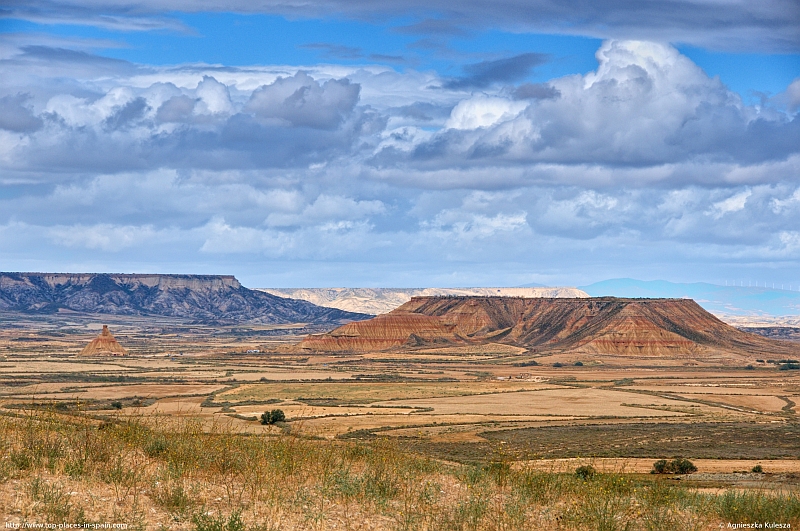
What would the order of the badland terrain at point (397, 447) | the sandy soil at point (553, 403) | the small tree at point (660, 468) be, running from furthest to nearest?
the sandy soil at point (553, 403) < the small tree at point (660, 468) < the badland terrain at point (397, 447)

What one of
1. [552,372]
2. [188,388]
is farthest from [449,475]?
[552,372]

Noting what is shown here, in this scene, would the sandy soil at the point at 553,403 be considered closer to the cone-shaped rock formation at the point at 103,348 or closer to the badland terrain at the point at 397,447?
the badland terrain at the point at 397,447

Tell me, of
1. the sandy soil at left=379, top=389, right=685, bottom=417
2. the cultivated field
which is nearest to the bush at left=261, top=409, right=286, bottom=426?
the cultivated field

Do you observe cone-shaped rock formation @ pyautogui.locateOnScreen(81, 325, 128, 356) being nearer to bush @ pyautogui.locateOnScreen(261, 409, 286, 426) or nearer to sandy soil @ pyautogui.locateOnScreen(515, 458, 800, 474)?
bush @ pyautogui.locateOnScreen(261, 409, 286, 426)

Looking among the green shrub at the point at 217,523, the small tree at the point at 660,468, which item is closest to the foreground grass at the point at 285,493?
the green shrub at the point at 217,523

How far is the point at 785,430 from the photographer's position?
71.0 metres

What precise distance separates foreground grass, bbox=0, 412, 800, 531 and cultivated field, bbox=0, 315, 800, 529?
0.06 m

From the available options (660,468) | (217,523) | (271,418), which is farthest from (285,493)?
(271,418)

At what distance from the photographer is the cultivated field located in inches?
687

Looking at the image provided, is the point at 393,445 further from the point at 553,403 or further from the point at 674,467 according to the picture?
the point at 553,403

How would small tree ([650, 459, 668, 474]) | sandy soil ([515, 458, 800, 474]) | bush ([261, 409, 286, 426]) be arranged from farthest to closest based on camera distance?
bush ([261, 409, 286, 426]), sandy soil ([515, 458, 800, 474]), small tree ([650, 459, 668, 474])

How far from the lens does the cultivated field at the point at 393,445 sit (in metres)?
17.5

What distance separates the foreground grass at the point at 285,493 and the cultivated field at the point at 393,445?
0.06 meters

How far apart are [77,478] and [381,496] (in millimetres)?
6136
